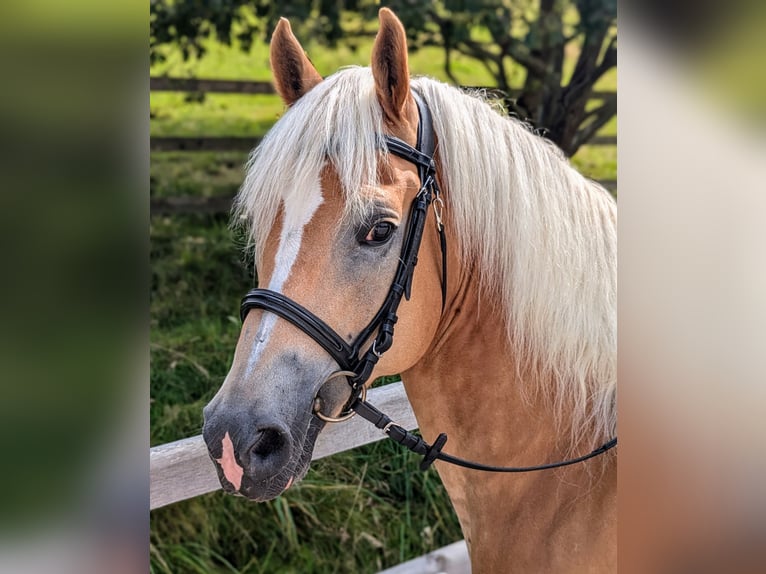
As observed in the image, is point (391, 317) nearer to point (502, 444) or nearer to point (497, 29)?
point (502, 444)

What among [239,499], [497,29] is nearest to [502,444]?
[239,499]

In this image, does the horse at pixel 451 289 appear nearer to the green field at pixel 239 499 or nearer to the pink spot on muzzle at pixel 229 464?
the pink spot on muzzle at pixel 229 464

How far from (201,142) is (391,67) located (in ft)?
12.6

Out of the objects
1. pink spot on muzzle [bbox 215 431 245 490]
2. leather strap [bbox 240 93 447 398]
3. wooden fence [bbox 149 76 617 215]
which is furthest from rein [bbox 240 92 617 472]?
wooden fence [bbox 149 76 617 215]

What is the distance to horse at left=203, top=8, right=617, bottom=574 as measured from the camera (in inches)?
54.5

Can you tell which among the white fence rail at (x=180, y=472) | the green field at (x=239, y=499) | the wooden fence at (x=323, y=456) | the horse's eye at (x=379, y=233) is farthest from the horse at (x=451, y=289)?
the green field at (x=239, y=499)

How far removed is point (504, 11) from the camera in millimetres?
4074

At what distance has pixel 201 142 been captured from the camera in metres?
5.05

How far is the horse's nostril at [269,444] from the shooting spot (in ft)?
4.36

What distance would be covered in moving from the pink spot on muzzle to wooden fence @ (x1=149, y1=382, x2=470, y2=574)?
37 cm

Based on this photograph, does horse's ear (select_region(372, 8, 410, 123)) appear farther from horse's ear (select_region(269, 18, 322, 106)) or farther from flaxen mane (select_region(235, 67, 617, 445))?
horse's ear (select_region(269, 18, 322, 106))
